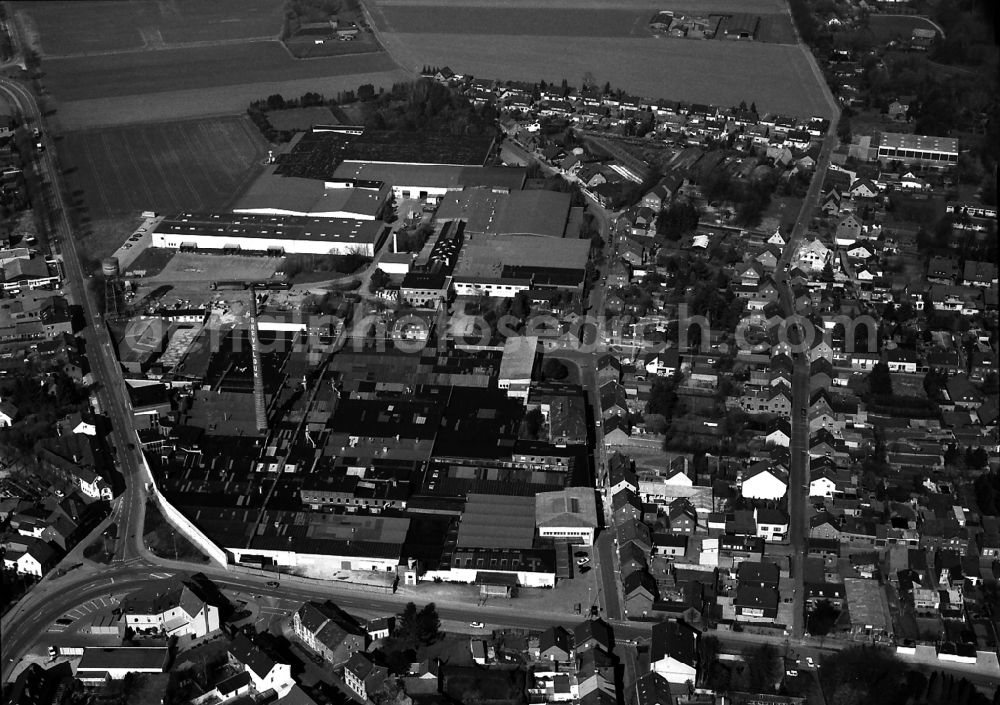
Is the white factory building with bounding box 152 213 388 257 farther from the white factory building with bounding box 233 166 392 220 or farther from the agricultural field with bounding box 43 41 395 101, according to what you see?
the agricultural field with bounding box 43 41 395 101

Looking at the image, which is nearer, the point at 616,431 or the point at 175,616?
the point at 175,616

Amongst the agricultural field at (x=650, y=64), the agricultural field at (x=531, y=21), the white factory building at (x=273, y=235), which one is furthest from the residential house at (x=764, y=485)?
the agricultural field at (x=531, y=21)

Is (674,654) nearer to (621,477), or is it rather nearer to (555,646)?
(555,646)

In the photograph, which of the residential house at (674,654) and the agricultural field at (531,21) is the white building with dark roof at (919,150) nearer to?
the agricultural field at (531,21)

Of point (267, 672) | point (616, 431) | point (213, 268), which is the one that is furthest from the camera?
point (213, 268)

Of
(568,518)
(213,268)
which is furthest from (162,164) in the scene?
(568,518)

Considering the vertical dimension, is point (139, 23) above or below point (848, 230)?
below
